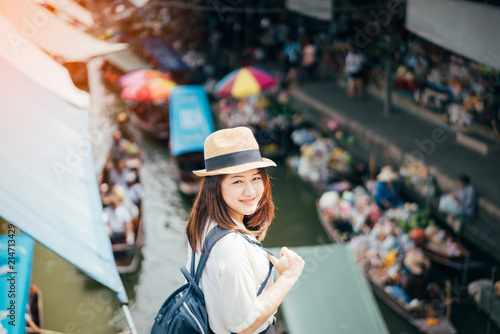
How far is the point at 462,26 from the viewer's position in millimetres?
7527

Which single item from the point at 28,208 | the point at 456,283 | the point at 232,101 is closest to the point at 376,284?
the point at 456,283

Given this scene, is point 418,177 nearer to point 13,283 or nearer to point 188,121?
point 188,121

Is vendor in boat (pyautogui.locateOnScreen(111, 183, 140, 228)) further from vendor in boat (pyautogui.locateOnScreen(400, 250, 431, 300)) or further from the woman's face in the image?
the woman's face

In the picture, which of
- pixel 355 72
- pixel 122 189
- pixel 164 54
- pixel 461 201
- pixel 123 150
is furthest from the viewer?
pixel 164 54

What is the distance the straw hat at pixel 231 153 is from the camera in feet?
6.75

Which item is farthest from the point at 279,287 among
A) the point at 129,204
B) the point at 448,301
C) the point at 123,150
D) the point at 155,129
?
the point at 155,129

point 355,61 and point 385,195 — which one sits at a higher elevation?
point 355,61

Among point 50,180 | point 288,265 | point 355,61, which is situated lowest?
point 355,61

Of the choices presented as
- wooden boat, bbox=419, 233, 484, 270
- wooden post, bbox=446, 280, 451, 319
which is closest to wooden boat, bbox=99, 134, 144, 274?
wooden boat, bbox=419, 233, 484, 270

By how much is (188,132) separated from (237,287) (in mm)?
10903

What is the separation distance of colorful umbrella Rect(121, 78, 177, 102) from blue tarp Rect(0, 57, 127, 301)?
31.7ft

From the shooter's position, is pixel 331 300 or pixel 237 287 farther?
pixel 331 300

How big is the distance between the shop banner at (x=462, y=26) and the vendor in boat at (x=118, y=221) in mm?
6125

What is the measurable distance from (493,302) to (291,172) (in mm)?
6071
